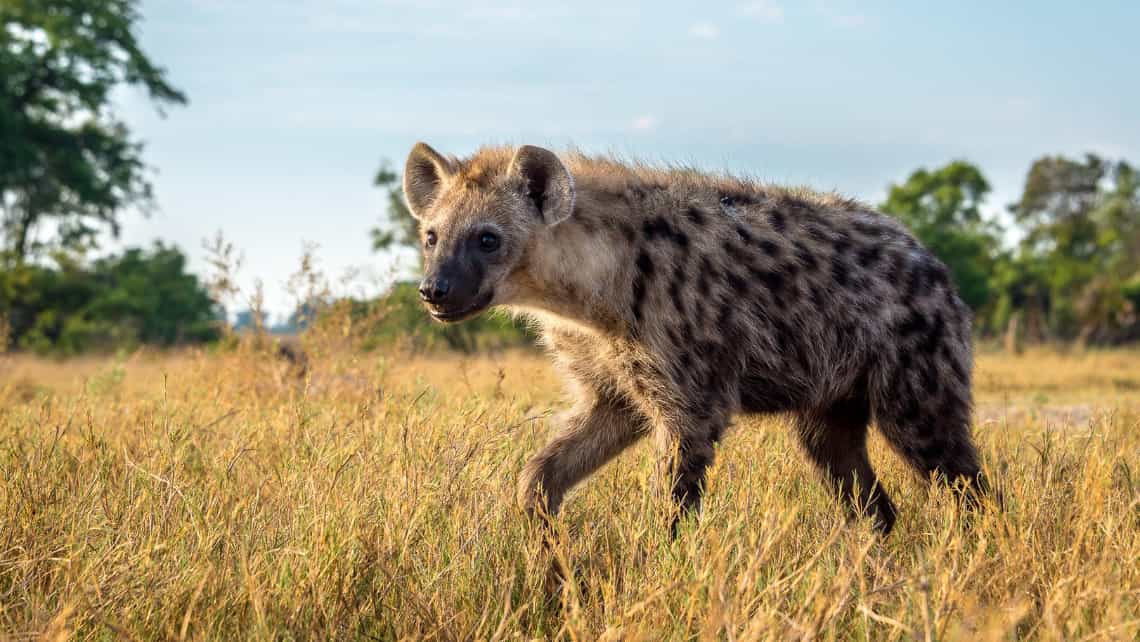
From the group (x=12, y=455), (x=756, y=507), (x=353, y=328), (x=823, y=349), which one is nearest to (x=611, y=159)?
(x=823, y=349)

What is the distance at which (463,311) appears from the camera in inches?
132

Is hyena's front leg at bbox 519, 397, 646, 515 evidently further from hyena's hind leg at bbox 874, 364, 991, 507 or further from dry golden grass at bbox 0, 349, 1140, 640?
hyena's hind leg at bbox 874, 364, 991, 507

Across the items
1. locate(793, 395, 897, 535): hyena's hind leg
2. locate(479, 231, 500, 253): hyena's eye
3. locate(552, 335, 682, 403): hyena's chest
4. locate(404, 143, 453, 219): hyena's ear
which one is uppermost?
locate(404, 143, 453, 219): hyena's ear

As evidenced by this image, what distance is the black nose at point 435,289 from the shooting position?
3.28 m

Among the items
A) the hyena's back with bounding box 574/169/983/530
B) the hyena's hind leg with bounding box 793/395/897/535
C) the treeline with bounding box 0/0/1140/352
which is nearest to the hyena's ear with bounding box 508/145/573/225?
the hyena's back with bounding box 574/169/983/530

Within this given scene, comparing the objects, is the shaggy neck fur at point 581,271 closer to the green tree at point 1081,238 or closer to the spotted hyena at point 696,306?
the spotted hyena at point 696,306

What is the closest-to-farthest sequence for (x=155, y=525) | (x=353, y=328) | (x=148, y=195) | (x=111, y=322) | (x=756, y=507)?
1. (x=155, y=525)
2. (x=756, y=507)
3. (x=353, y=328)
4. (x=111, y=322)
5. (x=148, y=195)

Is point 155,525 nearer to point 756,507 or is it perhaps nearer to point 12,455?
point 12,455

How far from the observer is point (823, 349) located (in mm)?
3723

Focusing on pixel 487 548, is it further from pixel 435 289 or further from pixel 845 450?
pixel 845 450

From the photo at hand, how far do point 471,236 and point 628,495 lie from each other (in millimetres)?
1059

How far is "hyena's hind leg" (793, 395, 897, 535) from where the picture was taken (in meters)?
3.93

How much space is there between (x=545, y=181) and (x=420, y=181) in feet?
1.97

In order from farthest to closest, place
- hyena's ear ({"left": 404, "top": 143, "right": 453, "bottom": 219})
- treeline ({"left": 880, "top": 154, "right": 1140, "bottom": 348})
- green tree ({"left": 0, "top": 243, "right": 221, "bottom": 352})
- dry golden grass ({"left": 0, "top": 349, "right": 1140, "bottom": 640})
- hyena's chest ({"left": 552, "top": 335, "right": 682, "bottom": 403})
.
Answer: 1. treeline ({"left": 880, "top": 154, "right": 1140, "bottom": 348})
2. green tree ({"left": 0, "top": 243, "right": 221, "bottom": 352})
3. hyena's ear ({"left": 404, "top": 143, "right": 453, "bottom": 219})
4. hyena's chest ({"left": 552, "top": 335, "right": 682, "bottom": 403})
5. dry golden grass ({"left": 0, "top": 349, "right": 1140, "bottom": 640})
